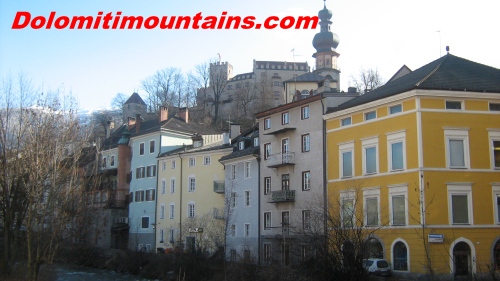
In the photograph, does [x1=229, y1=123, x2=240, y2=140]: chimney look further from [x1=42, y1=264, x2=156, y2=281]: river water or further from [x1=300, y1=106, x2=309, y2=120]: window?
[x1=42, y1=264, x2=156, y2=281]: river water

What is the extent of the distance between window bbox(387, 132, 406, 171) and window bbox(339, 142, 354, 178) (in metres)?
3.69

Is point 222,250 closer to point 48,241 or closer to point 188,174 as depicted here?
point 188,174

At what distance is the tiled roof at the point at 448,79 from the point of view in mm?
38000

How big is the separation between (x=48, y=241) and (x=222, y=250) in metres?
19.3

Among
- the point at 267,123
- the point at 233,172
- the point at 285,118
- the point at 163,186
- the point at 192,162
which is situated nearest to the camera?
the point at 285,118

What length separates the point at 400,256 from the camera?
37.0m

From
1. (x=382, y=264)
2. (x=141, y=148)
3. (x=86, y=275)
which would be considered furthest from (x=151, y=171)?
(x=382, y=264)

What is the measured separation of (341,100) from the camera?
151 feet

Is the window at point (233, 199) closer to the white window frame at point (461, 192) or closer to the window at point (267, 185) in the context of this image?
the window at point (267, 185)

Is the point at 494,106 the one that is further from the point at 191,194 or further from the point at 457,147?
the point at 191,194

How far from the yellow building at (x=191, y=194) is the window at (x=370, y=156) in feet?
55.8

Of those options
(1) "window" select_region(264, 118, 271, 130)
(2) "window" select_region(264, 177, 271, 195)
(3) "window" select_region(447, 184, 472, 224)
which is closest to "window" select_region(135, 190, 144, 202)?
(2) "window" select_region(264, 177, 271, 195)

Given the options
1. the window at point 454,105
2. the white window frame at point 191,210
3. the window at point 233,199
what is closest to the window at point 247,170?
the window at point 233,199

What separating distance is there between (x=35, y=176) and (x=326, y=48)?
101381mm
